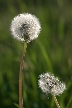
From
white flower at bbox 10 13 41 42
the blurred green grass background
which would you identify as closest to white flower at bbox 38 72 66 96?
white flower at bbox 10 13 41 42

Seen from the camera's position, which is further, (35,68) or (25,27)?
(35,68)

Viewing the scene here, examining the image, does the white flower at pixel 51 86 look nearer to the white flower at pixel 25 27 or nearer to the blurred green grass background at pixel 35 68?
the white flower at pixel 25 27

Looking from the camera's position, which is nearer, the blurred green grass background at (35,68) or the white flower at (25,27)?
the white flower at (25,27)

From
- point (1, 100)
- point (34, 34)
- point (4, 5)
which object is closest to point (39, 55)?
point (1, 100)

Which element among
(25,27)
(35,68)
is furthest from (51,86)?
(35,68)

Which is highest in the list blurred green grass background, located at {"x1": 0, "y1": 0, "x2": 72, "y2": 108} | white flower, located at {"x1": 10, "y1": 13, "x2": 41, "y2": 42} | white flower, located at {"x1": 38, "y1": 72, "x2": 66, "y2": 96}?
blurred green grass background, located at {"x1": 0, "y1": 0, "x2": 72, "y2": 108}

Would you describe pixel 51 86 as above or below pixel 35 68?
below

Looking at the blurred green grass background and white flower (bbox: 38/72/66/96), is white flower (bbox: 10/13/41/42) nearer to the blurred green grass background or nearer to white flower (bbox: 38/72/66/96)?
white flower (bbox: 38/72/66/96)

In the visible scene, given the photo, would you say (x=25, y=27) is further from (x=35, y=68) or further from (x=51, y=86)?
(x=35, y=68)

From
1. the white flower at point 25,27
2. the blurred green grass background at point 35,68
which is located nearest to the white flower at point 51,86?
the white flower at point 25,27
